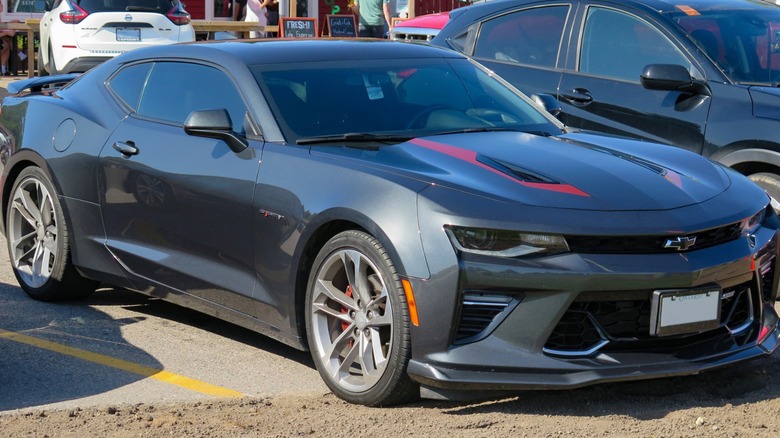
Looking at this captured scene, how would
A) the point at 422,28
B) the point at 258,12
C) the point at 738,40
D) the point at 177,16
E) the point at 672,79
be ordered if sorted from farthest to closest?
the point at 258,12 < the point at 177,16 < the point at 422,28 < the point at 738,40 < the point at 672,79

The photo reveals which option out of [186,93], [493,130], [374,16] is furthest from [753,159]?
[374,16]

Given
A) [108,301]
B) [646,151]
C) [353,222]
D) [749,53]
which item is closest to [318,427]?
[353,222]

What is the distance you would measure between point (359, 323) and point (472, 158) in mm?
839

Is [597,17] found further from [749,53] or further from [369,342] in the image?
[369,342]

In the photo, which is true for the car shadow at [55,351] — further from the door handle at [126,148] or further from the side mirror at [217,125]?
the side mirror at [217,125]

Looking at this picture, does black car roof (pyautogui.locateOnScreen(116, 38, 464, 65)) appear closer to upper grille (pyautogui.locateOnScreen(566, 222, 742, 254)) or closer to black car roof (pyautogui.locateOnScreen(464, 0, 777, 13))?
black car roof (pyautogui.locateOnScreen(464, 0, 777, 13))

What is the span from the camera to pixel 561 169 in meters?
5.02

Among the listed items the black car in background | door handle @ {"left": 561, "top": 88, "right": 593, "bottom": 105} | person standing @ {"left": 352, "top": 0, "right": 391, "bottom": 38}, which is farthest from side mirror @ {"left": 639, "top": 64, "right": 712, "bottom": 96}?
person standing @ {"left": 352, "top": 0, "right": 391, "bottom": 38}

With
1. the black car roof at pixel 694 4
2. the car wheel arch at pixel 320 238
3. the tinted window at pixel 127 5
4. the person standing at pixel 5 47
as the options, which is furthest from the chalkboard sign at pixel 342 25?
the car wheel arch at pixel 320 238

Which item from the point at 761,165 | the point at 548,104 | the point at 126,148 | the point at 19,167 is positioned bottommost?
the point at 19,167

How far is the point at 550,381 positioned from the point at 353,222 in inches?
39.8

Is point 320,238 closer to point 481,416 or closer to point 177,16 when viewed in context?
point 481,416

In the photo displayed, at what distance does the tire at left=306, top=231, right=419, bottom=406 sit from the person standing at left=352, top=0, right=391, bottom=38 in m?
14.5

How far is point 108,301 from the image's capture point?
7.17m
